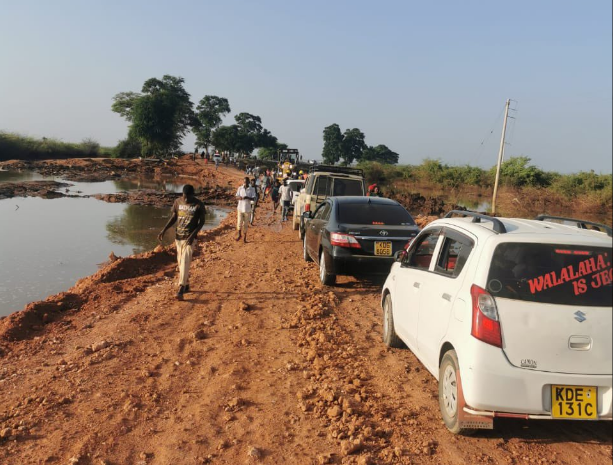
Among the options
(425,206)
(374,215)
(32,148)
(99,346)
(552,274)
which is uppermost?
(32,148)

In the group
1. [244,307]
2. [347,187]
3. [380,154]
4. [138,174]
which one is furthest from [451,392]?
[380,154]

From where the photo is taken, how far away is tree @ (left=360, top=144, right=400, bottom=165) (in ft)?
381

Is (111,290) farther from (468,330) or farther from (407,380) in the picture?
(468,330)

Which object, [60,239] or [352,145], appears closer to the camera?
[60,239]

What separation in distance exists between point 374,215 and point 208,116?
74097mm

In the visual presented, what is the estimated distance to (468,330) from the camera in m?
3.38

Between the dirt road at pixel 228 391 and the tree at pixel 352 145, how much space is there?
346ft

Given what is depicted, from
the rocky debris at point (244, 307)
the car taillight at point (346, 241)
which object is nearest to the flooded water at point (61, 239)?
the rocky debris at point (244, 307)

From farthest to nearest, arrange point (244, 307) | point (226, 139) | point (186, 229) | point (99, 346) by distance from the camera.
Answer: point (226, 139) → point (186, 229) → point (244, 307) → point (99, 346)

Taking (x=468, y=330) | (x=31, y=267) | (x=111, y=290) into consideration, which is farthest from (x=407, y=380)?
(x=31, y=267)

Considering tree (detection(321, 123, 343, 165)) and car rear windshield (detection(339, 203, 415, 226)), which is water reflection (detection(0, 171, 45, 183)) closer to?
car rear windshield (detection(339, 203, 415, 226))

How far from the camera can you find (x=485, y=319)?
3299 mm

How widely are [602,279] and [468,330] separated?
3.17 feet

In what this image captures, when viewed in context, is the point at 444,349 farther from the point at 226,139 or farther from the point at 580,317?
the point at 226,139
